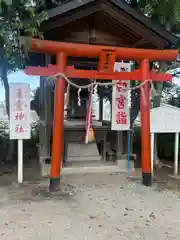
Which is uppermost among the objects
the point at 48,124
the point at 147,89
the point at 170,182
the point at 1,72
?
the point at 1,72

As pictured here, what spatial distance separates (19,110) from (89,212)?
238 cm

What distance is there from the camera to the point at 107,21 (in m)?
5.29

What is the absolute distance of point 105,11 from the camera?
4.78 metres

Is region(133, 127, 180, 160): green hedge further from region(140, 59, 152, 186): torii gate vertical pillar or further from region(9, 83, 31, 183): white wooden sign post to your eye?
region(9, 83, 31, 183): white wooden sign post

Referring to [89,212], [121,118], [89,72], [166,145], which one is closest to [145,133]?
[121,118]

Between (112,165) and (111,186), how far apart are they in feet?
4.25

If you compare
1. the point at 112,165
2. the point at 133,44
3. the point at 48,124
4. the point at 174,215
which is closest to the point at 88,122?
the point at 48,124

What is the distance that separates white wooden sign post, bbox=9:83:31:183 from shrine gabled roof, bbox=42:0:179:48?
3.95ft

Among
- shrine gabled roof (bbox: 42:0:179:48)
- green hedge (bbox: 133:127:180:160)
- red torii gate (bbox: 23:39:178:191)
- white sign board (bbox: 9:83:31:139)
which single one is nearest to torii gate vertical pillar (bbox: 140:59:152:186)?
red torii gate (bbox: 23:39:178:191)

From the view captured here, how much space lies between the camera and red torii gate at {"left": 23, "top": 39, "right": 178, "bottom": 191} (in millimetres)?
4347

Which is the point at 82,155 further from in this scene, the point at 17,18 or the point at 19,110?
the point at 17,18

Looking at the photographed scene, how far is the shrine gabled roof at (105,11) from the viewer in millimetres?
4406

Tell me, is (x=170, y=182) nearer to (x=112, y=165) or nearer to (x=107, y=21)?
(x=112, y=165)

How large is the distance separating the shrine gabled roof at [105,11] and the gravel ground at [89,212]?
117 inches
